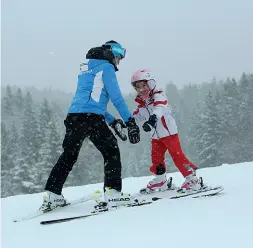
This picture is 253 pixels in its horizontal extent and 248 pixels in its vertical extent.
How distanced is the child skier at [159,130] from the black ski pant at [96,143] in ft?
2.37

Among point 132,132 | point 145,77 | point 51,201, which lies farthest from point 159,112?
point 51,201

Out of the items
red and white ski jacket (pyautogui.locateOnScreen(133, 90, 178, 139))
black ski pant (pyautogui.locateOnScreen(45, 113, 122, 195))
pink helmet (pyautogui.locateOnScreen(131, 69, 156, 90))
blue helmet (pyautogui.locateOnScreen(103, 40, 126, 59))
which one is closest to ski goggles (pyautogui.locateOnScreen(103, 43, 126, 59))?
blue helmet (pyautogui.locateOnScreen(103, 40, 126, 59))

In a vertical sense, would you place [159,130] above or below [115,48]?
below

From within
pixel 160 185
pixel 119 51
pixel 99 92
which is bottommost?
pixel 160 185

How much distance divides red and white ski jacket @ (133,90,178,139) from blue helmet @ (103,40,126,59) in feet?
2.49

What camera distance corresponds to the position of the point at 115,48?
5000 millimetres

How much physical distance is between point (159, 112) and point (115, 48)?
98 centimetres

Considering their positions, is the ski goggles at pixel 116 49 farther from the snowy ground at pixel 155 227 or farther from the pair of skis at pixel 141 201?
the snowy ground at pixel 155 227

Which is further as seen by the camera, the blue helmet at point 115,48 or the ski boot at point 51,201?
the blue helmet at point 115,48

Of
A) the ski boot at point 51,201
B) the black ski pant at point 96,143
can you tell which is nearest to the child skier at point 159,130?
the black ski pant at point 96,143

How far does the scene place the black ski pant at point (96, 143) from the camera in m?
4.62

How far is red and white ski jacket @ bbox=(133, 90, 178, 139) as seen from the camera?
17.5ft

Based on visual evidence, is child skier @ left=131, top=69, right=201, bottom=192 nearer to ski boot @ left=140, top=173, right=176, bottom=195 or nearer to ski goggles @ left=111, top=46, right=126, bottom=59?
ski boot @ left=140, top=173, right=176, bottom=195

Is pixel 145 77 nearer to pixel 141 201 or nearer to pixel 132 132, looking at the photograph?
pixel 132 132
